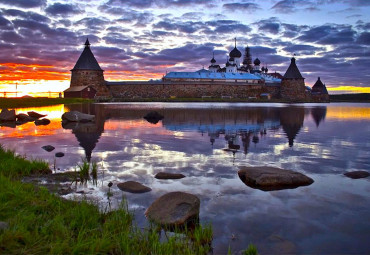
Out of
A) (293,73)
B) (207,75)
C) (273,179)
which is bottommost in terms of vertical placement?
(273,179)

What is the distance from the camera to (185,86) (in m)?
75.4

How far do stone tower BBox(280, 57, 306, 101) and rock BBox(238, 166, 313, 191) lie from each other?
250 ft

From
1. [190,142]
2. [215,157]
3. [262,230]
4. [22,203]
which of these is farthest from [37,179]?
[190,142]

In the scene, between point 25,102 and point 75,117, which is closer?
point 75,117

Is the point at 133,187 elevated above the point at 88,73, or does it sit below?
below

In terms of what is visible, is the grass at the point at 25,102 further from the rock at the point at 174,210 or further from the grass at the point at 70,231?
the rock at the point at 174,210

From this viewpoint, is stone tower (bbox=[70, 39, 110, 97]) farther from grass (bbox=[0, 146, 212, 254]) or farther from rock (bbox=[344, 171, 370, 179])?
grass (bbox=[0, 146, 212, 254])

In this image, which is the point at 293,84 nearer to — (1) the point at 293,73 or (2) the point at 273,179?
(1) the point at 293,73

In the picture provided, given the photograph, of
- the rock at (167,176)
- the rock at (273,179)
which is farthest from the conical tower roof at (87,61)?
the rock at (273,179)

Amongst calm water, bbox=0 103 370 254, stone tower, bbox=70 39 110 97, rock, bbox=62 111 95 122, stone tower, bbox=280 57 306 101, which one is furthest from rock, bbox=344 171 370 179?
stone tower, bbox=280 57 306 101

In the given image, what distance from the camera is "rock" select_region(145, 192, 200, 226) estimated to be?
470 centimetres

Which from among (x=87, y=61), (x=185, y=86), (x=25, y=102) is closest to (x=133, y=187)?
(x=25, y=102)

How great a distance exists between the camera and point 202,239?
4188mm

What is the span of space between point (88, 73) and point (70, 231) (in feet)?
217
